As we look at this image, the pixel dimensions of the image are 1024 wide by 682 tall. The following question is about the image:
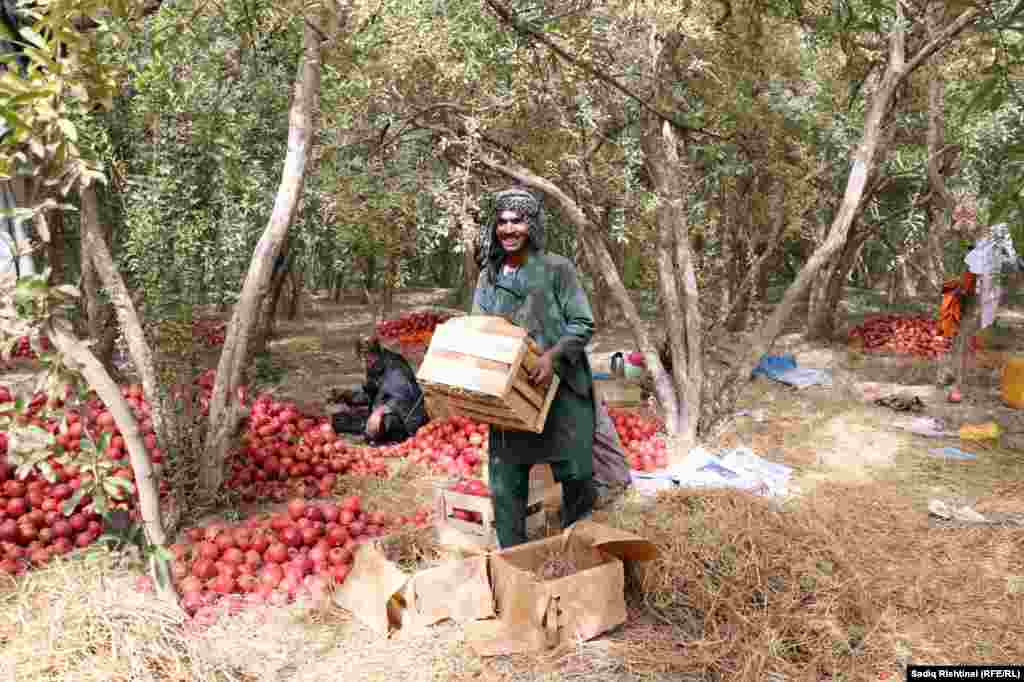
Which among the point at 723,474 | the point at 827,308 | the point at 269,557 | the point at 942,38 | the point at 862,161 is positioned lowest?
the point at 723,474

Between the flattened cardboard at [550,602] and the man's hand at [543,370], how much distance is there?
79 centimetres

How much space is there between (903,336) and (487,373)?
35.4 ft

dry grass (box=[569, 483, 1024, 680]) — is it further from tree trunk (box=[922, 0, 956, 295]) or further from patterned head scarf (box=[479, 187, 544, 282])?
tree trunk (box=[922, 0, 956, 295])

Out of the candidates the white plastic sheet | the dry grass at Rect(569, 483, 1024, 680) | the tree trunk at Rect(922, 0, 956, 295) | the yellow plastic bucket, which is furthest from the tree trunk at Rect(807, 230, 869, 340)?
the dry grass at Rect(569, 483, 1024, 680)

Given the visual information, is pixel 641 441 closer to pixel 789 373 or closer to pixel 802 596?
pixel 802 596

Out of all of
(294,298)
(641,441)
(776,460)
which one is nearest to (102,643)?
(641,441)

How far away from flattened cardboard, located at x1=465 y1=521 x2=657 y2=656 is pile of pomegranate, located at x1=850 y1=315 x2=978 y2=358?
9359 mm

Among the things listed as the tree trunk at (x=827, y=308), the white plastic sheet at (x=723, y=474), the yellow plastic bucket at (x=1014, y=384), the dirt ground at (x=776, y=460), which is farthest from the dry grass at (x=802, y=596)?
the tree trunk at (x=827, y=308)

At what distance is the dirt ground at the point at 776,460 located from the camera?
3.23 m

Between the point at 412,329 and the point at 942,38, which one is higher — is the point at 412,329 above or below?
below

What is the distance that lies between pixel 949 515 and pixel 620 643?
120 inches

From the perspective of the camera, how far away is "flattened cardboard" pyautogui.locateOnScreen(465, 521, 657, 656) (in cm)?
321

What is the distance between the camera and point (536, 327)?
142 inches

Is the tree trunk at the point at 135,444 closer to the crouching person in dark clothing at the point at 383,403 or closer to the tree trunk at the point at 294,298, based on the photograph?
the crouching person in dark clothing at the point at 383,403
